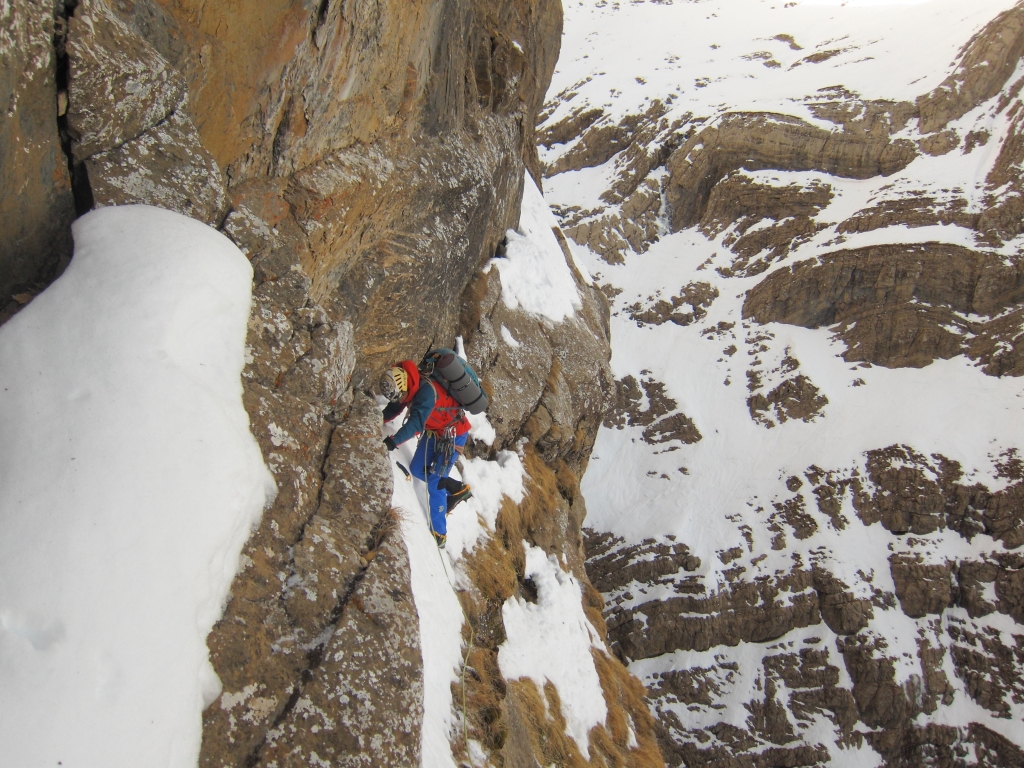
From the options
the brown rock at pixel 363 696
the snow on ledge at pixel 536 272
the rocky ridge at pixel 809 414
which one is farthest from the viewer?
the rocky ridge at pixel 809 414

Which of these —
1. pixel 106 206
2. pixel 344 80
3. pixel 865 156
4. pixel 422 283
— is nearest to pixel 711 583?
pixel 422 283

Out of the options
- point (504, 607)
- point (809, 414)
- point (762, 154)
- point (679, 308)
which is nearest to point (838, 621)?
point (809, 414)

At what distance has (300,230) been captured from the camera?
709 cm

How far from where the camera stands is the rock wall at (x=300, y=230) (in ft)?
12.7

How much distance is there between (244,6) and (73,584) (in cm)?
548

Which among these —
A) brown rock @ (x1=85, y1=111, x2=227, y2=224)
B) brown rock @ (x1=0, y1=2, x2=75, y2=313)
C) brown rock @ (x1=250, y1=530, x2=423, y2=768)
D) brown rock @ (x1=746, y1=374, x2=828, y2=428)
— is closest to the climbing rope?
brown rock @ (x1=250, y1=530, x2=423, y2=768)

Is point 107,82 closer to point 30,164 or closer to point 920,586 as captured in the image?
point 30,164

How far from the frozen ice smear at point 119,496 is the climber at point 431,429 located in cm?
318

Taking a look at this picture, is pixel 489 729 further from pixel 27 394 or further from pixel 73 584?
pixel 27 394

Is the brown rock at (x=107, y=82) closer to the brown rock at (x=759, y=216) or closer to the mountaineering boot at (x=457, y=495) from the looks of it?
the mountaineering boot at (x=457, y=495)

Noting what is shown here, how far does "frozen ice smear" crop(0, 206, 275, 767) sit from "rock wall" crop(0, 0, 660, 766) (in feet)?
1.02

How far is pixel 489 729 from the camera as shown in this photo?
618 centimetres

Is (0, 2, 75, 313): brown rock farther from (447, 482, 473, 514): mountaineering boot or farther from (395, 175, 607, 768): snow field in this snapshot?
(447, 482, 473, 514): mountaineering boot

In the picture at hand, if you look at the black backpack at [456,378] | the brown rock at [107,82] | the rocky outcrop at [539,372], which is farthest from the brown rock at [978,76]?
the brown rock at [107,82]
